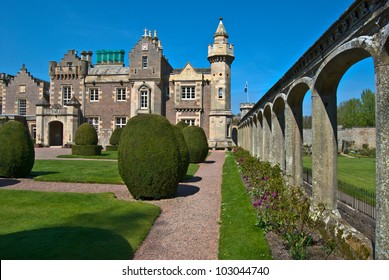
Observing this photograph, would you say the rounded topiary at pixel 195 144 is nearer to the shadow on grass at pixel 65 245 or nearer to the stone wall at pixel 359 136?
the shadow on grass at pixel 65 245

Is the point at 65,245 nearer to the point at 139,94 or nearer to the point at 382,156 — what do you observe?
the point at 382,156

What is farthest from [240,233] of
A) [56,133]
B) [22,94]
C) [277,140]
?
[22,94]

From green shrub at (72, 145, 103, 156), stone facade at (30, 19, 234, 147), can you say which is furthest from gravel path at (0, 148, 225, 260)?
stone facade at (30, 19, 234, 147)

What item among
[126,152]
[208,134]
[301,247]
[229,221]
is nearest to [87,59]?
[208,134]

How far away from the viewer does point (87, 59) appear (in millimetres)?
38125

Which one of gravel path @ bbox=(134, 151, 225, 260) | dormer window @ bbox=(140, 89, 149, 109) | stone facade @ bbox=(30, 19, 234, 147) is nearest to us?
gravel path @ bbox=(134, 151, 225, 260)

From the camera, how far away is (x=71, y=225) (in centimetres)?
645

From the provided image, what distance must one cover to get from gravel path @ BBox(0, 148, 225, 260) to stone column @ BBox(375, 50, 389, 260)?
2.38m

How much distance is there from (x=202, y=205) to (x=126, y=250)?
3670mm

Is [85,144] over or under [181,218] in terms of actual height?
over

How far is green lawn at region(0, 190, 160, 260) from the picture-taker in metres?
4.98

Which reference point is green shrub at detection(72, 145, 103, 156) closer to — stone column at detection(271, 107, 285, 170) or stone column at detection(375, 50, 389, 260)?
stone column at detection(271, 107, 285, 170)

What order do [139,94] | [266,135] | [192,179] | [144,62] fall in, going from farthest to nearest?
1. [144,62]
2. [139,94]
3. [266,135]
4. [192,179]

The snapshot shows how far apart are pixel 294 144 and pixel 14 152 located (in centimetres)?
1093
